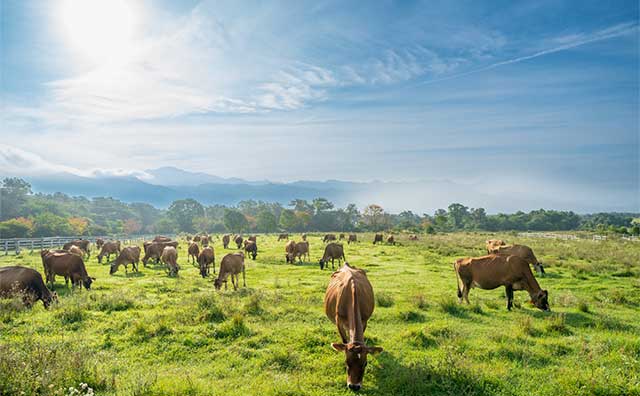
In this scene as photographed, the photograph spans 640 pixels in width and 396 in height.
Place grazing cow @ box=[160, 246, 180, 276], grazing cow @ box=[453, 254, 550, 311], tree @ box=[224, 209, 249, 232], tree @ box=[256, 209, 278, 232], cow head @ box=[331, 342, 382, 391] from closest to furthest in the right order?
cow head @ box=[331, 342, 382, 391] < grazing cow @ box=[453, 254, 550, 311] < grazing cow @ box=[160, 246, 180, 276] < tree @ box=[224, 209, 249, 232] < tree @ box=[256, 209, 278, 232]

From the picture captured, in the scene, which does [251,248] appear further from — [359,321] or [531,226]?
[531,226]

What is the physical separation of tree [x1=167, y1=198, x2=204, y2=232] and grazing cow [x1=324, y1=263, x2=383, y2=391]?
12262 centimetres

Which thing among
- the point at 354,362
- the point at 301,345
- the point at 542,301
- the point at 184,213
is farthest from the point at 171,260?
the point at 184,213

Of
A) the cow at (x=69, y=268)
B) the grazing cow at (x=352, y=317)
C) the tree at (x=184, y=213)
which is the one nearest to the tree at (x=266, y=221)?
the tree at (x=184, y=213)

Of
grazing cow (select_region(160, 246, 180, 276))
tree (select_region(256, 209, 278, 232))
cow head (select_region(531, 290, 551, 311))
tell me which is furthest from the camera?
tree (select_region(256, 209, 278, 232))

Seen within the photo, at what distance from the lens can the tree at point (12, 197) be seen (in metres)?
85.4

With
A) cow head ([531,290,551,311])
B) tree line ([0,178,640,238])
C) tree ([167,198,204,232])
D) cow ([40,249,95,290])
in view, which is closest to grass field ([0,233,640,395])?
cow head ([531,290,551,311])

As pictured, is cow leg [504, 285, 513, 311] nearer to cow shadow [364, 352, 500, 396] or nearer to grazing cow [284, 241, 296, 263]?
cow shadow [364, 352, 500, 396]

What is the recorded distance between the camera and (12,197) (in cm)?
9088

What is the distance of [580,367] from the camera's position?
8.41 meters

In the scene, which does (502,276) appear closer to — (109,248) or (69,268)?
(69,268)

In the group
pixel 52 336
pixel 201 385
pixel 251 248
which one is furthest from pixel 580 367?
pixel 251 248

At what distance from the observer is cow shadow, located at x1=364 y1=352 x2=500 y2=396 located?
286 inches

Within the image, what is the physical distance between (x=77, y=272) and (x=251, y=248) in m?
17.4
